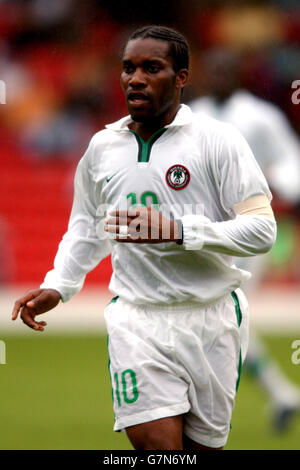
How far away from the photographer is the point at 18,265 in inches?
619

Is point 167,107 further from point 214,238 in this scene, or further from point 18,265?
point 18,265

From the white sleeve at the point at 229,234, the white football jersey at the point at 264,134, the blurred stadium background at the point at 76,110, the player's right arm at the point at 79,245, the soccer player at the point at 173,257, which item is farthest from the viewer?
the blurred stadium background at the point at 76,110

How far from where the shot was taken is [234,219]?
435 cm

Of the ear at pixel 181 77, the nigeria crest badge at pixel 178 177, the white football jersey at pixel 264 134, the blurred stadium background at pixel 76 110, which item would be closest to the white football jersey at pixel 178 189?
the nigeria crest badge at pixel 178 177

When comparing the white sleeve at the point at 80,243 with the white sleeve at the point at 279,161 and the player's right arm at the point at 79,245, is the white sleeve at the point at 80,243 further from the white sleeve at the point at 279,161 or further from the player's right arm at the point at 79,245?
the white sleeve at the point at 279,161

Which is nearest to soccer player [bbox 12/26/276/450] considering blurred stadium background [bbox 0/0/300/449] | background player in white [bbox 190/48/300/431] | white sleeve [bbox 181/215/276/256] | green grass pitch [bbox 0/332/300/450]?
white sleeve [bbox 181/215/276/256]

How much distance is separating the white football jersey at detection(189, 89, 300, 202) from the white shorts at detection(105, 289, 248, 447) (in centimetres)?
313

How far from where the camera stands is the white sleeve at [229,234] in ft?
13.6

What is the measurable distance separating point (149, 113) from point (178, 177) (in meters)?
0.29

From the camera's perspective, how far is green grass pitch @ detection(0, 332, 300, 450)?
6.95m

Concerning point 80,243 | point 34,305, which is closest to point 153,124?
point 80,243

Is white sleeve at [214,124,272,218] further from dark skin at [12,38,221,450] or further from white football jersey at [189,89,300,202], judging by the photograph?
white football jersey at [189,89,300,202]

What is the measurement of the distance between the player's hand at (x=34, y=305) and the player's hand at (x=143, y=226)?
0.58 meters
